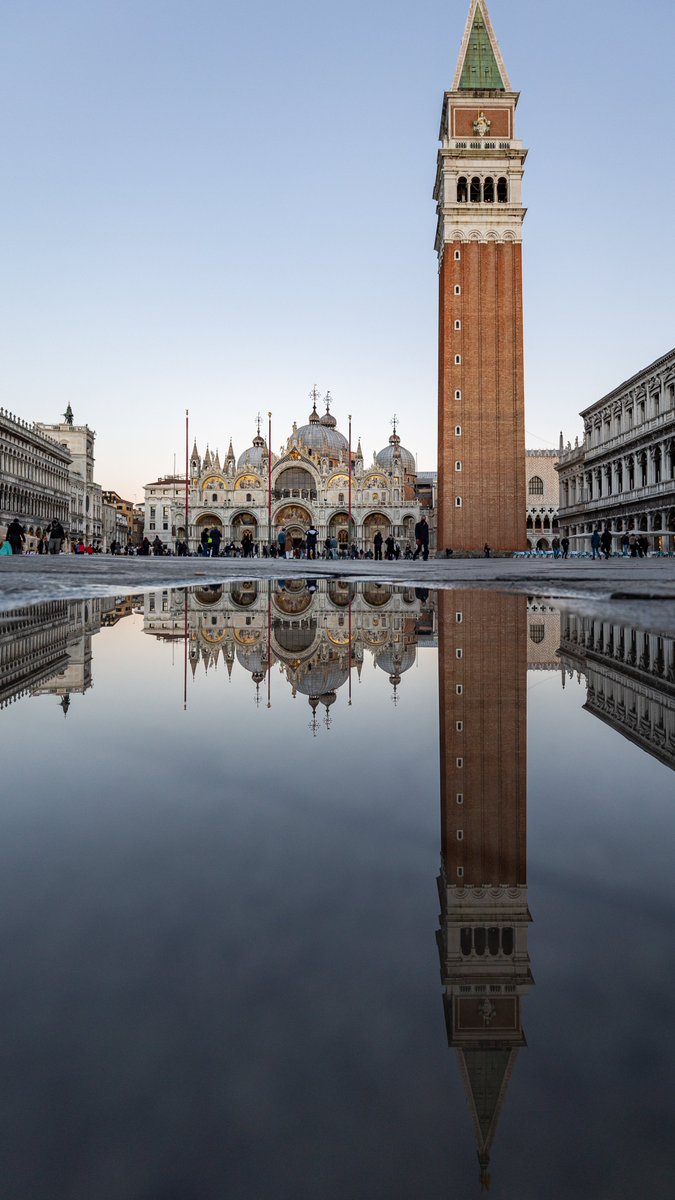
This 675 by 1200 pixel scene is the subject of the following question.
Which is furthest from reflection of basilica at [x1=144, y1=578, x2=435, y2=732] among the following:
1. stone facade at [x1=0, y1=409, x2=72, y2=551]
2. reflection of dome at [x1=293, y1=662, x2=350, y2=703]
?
stone facade at [x1=0, y1=409, x2=72, y2=551]

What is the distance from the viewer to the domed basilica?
68.9 m

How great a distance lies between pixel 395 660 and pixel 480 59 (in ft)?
169

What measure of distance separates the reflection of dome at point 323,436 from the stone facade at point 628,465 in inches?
983

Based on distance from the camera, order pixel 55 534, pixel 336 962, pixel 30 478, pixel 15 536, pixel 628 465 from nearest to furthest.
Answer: pixel 336 962 < pixel 15 536 < pixel 55 534 < pixel 628 465 < pixel 30 478

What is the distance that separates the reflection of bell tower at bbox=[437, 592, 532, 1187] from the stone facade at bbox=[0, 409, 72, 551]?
5467 centimetres

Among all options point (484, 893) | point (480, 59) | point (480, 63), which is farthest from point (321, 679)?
point (480, 59)

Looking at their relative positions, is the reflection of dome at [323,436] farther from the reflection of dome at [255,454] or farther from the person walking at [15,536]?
the person walking at [15,536]

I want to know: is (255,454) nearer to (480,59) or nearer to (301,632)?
(480,59)

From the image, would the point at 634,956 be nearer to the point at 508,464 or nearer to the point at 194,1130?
the point at 194,1130

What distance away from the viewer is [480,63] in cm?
4444

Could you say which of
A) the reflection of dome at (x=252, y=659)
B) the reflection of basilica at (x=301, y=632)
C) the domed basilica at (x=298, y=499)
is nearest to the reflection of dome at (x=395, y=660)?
the reflection of basilica at (x=301, y=632)

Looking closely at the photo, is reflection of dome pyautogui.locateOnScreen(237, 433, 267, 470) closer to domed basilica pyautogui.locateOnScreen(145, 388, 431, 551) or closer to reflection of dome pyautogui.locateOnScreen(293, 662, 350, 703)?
domed basilica pyautogui.locateOnScreen(145, 388, 431, 551)

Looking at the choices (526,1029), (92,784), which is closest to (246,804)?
(92,784)

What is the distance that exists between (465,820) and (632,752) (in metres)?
0.58
